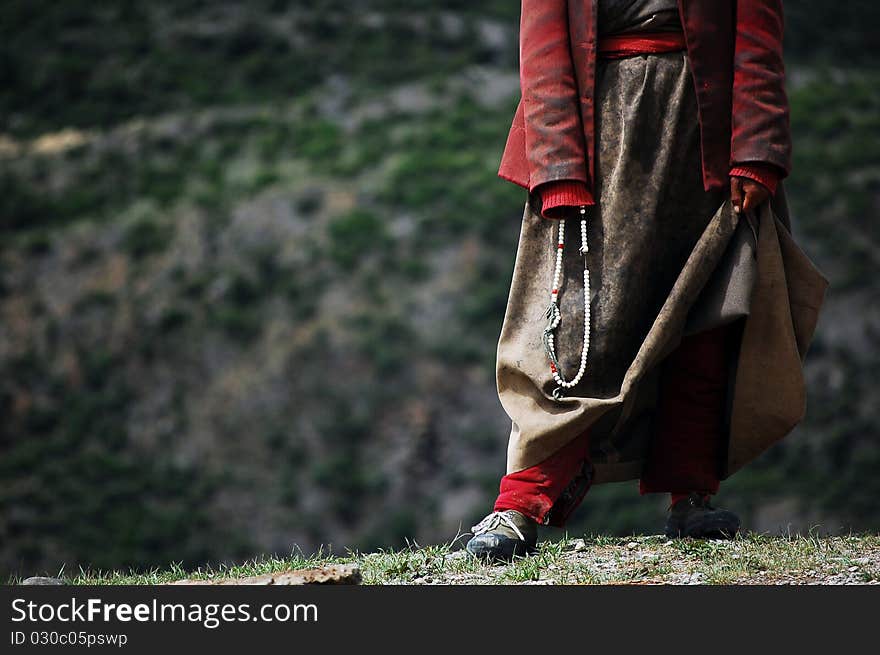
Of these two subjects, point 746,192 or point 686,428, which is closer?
point 746,192

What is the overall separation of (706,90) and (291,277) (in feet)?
30.2

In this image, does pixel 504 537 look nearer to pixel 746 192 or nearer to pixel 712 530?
pixel 712 530

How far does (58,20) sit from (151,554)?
838 cm

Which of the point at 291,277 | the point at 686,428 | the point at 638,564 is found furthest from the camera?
the point at 291,277

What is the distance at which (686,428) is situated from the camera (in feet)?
9.62

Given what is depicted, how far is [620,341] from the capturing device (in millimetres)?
2795

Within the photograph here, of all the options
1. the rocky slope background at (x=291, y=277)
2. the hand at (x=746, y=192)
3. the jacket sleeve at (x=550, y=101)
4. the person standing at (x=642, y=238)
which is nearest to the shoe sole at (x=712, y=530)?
the person standing at (x=642, y=238)

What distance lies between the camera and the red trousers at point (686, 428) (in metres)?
2.86

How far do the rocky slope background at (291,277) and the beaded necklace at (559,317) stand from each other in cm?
630

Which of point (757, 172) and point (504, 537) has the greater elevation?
point (757, 172)

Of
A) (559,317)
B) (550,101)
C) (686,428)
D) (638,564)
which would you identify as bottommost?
(638,564)

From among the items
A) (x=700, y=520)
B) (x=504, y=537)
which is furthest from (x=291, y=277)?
(x=504, y=537)

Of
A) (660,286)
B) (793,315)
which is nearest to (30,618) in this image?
(660,286)

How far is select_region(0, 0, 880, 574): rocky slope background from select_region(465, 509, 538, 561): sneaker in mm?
6229
